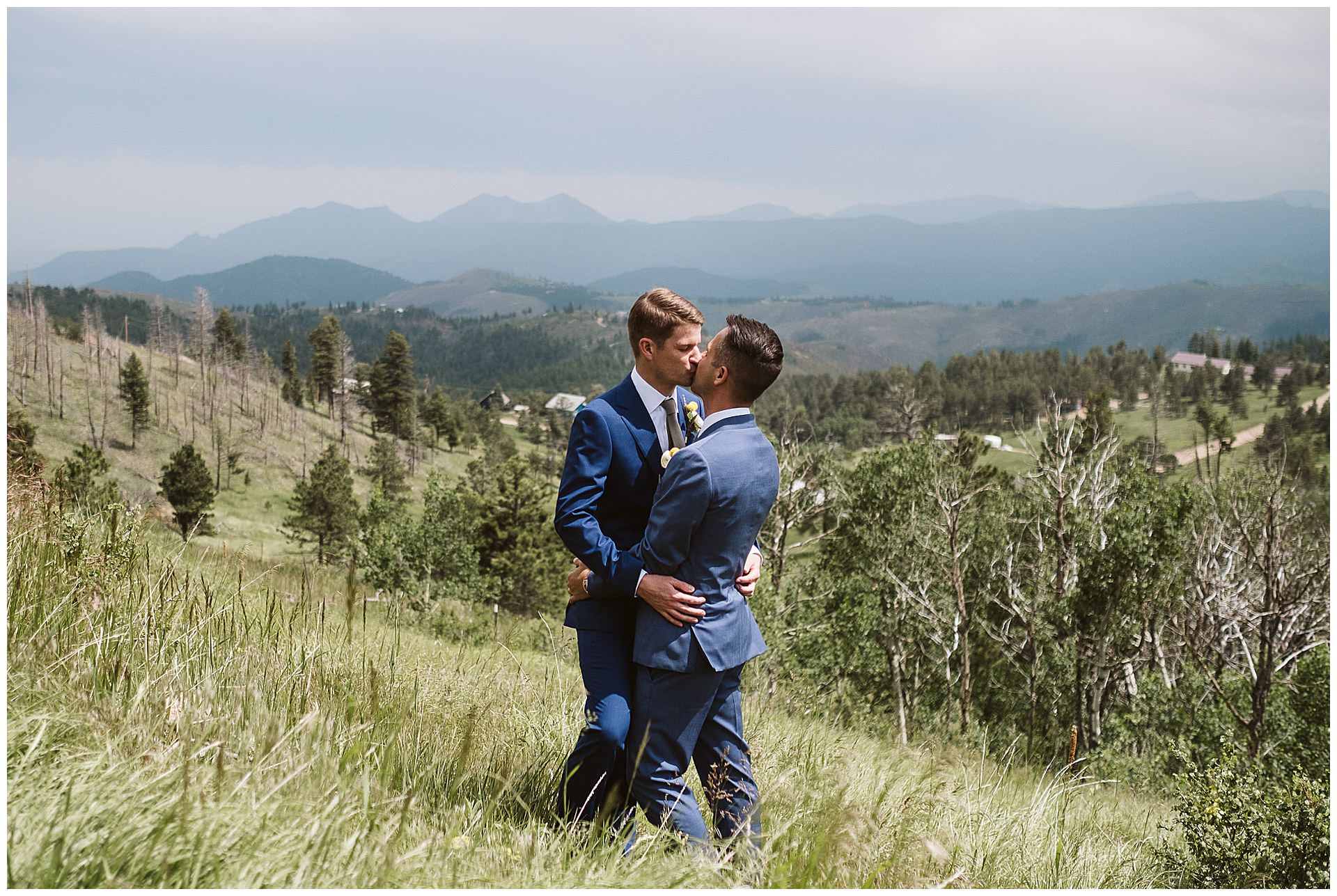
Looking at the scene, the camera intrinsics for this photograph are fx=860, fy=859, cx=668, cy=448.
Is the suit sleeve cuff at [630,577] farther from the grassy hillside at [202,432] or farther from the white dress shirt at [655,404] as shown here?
the grassy hillside at [202,432]

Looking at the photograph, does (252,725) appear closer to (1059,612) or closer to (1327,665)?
(1059,612)

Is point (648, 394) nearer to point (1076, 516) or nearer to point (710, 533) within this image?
point (710, 533)

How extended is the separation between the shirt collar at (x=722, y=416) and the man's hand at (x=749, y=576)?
0.54 metres

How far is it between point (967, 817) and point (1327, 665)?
2798 cm

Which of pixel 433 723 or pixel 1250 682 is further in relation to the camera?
pixel 1250 682

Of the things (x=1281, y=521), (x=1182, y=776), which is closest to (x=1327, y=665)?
(x=1281, y=521)

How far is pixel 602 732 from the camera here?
9.55 ft

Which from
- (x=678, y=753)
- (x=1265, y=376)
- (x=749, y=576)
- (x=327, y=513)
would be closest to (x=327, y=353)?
(x=327, y=513)

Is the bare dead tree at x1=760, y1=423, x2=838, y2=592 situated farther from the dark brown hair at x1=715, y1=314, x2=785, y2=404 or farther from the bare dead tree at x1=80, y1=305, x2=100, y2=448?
the bare dead tree at x1=80, y1=305, x2=100, y2=448

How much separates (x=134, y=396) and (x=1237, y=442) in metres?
122

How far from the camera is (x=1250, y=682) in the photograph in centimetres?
2522

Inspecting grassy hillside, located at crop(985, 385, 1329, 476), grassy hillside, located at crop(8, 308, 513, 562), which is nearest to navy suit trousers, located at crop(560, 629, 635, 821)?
grassy hillside, located at crop(8, 308, 513, 562)

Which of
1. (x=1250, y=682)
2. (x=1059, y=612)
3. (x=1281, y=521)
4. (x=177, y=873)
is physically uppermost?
(x=177, y=873)

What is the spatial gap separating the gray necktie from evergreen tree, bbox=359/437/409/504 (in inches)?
2687
